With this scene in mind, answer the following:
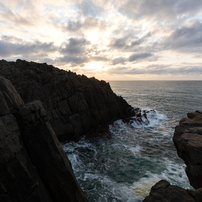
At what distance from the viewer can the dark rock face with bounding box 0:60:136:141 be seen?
27.6 meters

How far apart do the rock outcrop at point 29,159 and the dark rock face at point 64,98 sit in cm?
1811

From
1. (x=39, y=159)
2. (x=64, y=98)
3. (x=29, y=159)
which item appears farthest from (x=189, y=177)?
(x=64, y=98)

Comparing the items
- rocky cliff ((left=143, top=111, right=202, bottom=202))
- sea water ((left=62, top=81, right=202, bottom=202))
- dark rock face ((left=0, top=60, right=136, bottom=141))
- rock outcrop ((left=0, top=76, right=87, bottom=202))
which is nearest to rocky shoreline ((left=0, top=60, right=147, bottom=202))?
rock outcrop ((left=0, top=76, right=87, bottom=202))

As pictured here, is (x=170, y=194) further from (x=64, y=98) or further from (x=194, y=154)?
(x=64, y=98)

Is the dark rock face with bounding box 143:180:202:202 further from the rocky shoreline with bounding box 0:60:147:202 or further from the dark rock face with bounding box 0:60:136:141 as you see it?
the dark rock face with bounding box 0:60:136:141

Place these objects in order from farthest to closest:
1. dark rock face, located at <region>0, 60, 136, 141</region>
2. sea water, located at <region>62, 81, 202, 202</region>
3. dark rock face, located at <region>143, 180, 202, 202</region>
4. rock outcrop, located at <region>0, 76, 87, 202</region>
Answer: dark rock face, located at <region>0, 60, 136, 141</region>
sea water, located at <region>62, 81, 202, 202</region>
dark rock face, located at <region>143, 180, 202, 202</region>
rock outcrop, located at <region>0, 76, 87, 202</region>

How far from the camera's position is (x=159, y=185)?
10.3m

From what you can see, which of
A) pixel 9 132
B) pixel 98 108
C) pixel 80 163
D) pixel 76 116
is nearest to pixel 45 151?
pixel 9 132

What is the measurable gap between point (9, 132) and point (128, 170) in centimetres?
1768

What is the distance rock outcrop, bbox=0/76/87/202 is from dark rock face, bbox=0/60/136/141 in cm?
1811

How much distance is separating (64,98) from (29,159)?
74.3 ft

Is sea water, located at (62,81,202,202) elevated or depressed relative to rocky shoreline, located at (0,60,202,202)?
depressed

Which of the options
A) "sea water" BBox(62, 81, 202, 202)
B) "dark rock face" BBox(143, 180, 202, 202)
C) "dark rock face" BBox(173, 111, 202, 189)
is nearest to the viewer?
"dark rock face" BBox(173, 111, 202, 189)

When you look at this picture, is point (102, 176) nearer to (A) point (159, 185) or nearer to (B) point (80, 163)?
(B) point (80, 163)
